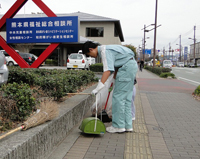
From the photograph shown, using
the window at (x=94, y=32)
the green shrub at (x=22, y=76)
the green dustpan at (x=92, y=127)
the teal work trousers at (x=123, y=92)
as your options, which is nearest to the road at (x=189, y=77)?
the window at (x=94, y=32)

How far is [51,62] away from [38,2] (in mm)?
24488

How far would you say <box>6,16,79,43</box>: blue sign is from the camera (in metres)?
11.0

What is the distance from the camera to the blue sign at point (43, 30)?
11.0 metres

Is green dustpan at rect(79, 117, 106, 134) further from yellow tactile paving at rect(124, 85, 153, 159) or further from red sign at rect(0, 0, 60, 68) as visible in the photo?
red sign at rect(0, 0, 60, 68)

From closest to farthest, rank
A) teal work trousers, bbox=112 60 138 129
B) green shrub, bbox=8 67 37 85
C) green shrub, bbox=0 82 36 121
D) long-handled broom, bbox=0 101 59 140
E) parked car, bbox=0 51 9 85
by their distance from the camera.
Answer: long-handled broom, bbox=0 101 59 140 → green shrub, bbox=0 82 36 121 → teal work trousers, bbox=112 60 138 129 → parked car, bbox=0 51 9 85 → green shrub, bbox=8 67 37 85

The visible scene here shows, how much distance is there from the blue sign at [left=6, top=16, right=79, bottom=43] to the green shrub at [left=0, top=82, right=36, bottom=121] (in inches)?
309

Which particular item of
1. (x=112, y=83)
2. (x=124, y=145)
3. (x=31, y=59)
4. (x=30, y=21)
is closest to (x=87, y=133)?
(x=124, y=145)

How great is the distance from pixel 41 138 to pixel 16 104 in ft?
1.99

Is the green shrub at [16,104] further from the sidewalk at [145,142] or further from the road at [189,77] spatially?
the road at [189,77]

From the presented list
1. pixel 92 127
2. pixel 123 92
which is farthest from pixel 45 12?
pixel 92 127

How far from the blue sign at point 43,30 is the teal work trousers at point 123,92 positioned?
708 centimetres

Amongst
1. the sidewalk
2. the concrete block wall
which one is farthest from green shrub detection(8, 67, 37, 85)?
the sidewalk

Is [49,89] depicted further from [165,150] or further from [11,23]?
[11,23]

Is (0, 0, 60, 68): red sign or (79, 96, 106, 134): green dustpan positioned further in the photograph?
(0, 0, 60, 68): red sign
